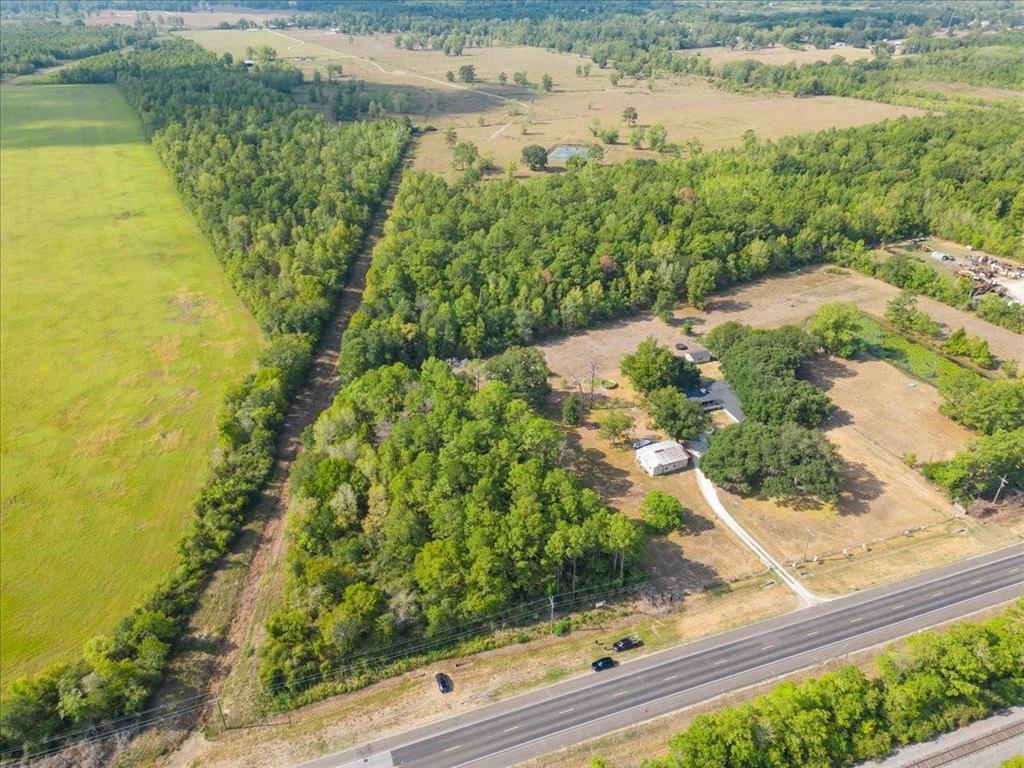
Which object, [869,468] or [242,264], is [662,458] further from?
[242,264]

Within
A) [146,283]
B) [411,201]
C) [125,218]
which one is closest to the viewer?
[146,283]

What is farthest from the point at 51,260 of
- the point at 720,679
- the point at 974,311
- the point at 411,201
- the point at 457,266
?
the point at 974,311

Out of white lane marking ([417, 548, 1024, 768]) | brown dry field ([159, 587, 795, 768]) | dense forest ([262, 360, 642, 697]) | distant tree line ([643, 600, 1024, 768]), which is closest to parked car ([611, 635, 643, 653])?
brown dry field ([159, 587, 795, 768])

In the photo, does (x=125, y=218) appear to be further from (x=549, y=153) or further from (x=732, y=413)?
(x=732, y=413)

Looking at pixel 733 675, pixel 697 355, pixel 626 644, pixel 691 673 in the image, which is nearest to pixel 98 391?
pixel 626 644

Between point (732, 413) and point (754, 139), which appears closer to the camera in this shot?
point (732, 413)

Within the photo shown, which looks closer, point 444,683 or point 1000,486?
point 444,683
